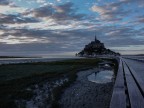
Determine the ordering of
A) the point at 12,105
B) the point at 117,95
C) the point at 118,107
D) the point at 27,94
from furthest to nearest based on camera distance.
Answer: the point at 27,94, the point at 12,105, the point at 117,95, the point at 118,107

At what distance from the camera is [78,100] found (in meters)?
16.8

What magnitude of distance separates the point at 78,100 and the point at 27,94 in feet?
12.2

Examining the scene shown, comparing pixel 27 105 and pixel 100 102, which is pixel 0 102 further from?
pixel 100 102

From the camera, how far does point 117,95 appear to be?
25.5 feet

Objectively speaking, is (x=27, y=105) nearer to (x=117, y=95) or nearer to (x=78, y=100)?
(x=78, y=100)

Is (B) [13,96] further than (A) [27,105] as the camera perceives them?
Yes

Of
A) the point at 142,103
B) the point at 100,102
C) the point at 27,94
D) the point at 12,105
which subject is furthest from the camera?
the point at 27,94

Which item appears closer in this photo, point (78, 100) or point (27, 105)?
point (27, 105)

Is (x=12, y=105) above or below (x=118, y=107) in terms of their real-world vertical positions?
below

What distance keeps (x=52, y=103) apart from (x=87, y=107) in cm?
206

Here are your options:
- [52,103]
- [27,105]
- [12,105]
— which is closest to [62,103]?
[52,103]

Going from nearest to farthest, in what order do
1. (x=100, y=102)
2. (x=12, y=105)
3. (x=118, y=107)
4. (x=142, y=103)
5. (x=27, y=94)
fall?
(x=118, y=107) → (x=142, y=103) → (x=12, y=105) → (x=100, y=102) → (x=27, y=94)

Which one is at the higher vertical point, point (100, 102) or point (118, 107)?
point (118, 107)

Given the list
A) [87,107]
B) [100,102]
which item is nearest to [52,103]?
[87,107]
